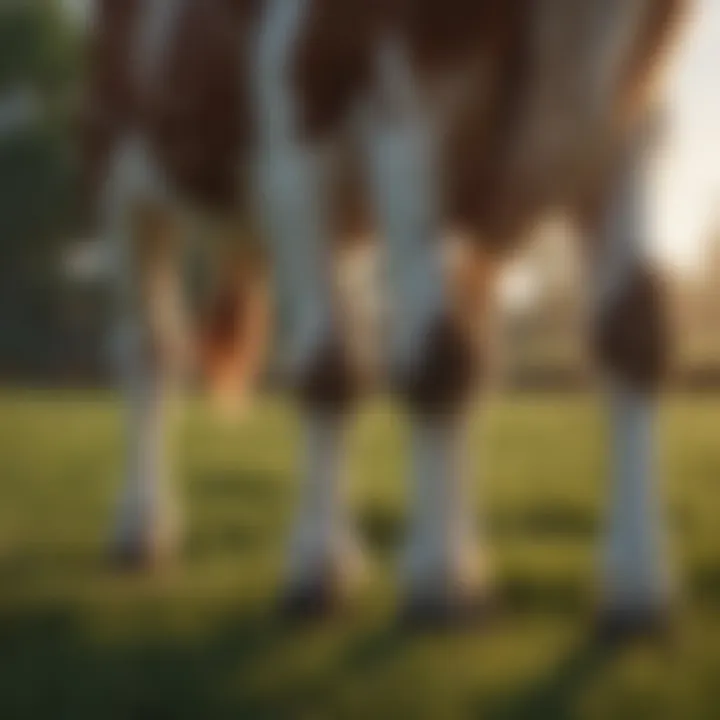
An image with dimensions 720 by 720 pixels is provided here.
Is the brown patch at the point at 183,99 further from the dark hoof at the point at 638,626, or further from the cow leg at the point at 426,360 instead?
the dark hoof at the point at 638,626

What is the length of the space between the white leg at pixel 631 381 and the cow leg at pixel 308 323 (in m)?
0.12

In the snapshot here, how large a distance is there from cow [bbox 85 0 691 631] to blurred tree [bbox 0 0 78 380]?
13cm

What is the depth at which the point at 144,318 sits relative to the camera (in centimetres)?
91

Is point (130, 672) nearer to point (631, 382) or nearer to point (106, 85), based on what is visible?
point (631, 382)

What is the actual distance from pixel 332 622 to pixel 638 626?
0.13 m

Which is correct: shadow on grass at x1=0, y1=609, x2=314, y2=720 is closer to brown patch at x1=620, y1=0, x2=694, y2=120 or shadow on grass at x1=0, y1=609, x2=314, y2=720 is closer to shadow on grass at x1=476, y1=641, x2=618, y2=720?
shadow on grass at x1=476, y1=641, x2=618, y2=720

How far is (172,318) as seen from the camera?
36.6 inches

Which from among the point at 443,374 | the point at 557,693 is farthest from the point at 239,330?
the point at 557,693

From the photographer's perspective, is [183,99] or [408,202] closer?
[408,202]

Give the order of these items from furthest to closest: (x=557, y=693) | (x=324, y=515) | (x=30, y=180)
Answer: (x=30, y=180), (x=324, y=515), (x=557, y=693)

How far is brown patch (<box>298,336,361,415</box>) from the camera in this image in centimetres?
77

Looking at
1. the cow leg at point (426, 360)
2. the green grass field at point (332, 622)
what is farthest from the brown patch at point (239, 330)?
the cow leg at point (426, 360)

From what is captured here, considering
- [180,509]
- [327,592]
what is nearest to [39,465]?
[180,509]

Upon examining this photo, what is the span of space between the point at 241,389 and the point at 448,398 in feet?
0.55
